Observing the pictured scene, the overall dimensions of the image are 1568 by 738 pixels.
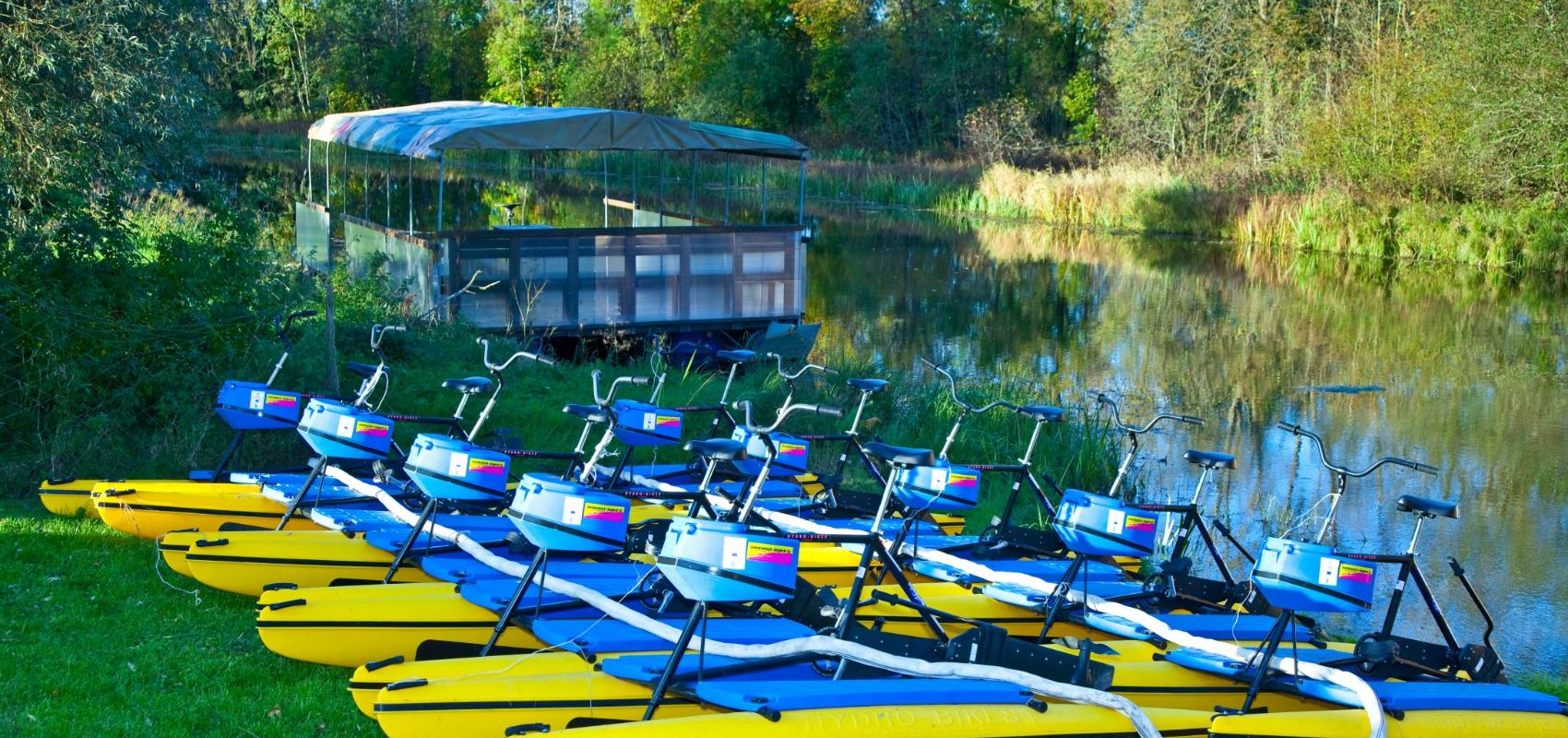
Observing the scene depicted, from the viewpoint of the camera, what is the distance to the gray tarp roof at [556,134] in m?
12.9

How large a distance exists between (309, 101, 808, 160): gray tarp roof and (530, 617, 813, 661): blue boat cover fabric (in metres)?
7.57

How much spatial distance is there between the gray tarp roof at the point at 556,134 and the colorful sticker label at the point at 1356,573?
8.50 m

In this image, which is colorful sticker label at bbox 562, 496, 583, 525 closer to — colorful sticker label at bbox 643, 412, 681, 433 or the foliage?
colorful sticker label at bbox 643, 412, 681, 433

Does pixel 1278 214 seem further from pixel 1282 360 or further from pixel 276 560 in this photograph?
pixel 276 560

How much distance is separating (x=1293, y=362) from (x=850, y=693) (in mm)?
14326

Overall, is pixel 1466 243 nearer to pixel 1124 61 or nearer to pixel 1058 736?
pixel 1124 61

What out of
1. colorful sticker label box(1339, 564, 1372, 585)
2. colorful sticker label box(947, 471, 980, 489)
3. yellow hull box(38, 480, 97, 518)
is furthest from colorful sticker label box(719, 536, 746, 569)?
yellow hull box(38, 480, 97, 518)

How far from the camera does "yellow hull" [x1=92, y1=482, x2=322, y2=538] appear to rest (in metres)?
7.66

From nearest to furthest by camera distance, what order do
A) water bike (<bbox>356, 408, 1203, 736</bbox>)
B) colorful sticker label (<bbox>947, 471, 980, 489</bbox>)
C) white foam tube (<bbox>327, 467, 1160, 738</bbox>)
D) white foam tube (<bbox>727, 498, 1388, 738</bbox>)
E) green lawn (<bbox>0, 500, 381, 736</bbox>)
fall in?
water bike (<bbox>356, 408, 1203, 736</bbox>)
white foam tube (<bbox>327, 467, 1160, 738</bbox>)
green lawn (<bbox>0, 500, 381, 736</bbox>)
white foam tube (<bbox>727, 498, 1388, 738</bbox>)
colorful sticker label (<bbox>947, 471, 980, 489</bbox>)

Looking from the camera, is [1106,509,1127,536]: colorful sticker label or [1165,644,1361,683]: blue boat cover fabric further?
[1106,509,1127,536]: colorful sticker label

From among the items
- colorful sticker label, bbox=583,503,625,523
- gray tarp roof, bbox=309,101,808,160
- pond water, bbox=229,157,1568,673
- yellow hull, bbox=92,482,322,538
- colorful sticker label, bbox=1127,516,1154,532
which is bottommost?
pond water, bbox=229,157,1568,673

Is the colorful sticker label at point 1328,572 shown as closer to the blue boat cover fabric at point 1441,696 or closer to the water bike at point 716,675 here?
the blue boat cover fabric at point 1441,696

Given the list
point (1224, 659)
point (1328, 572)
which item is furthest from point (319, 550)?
point (1328, 572)

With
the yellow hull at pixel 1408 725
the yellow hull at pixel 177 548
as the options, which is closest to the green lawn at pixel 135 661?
the yellow hull at pixel 177 548
